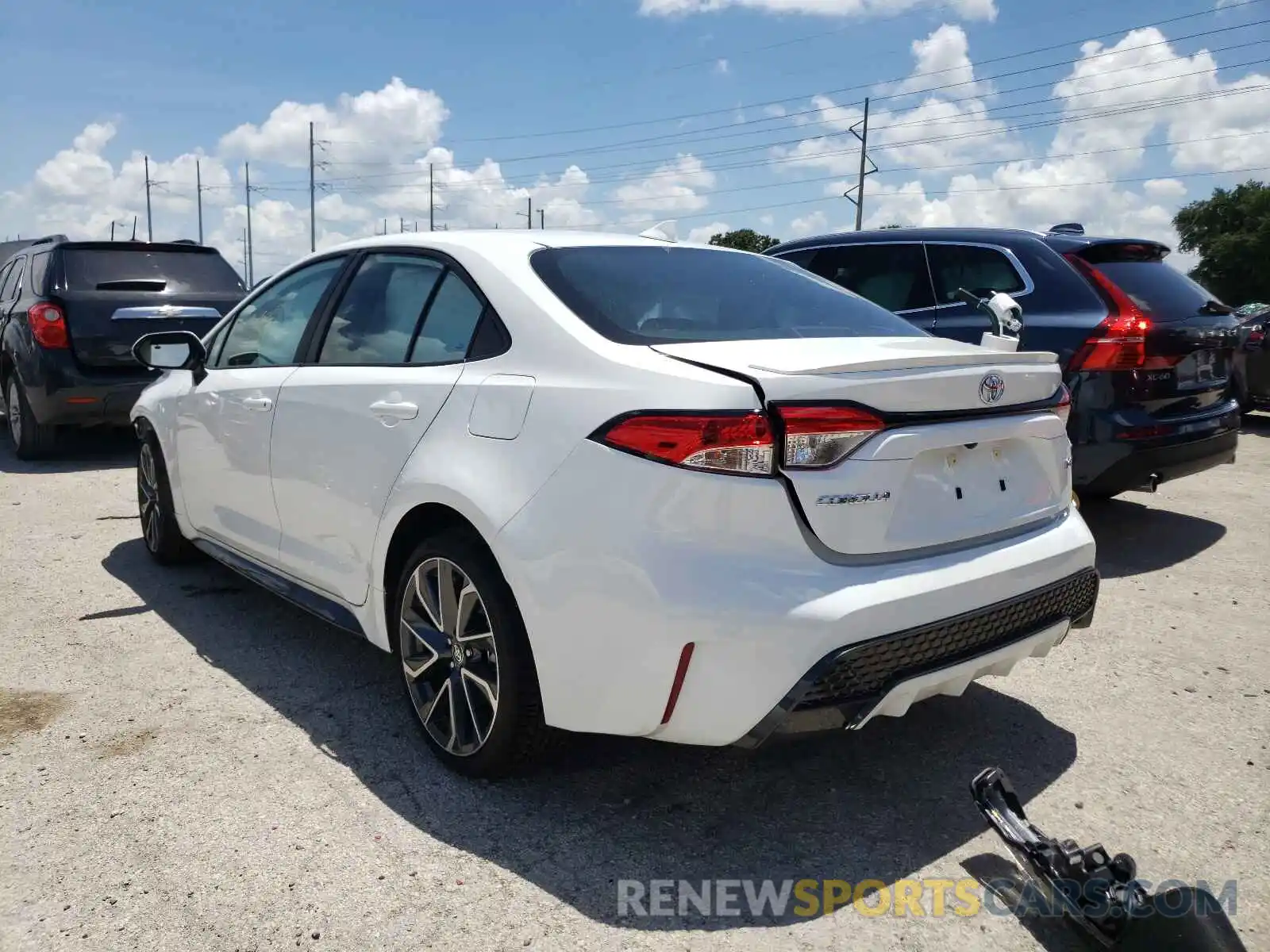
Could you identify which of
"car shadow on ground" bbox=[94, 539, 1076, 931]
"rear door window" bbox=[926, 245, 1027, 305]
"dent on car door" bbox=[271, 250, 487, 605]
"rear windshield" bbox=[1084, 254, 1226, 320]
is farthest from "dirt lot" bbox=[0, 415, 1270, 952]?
"rear door window" bbox=[926, 245, 1027, 305]

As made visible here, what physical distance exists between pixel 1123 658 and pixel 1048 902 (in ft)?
6.22

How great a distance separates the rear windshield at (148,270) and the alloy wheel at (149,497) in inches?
152

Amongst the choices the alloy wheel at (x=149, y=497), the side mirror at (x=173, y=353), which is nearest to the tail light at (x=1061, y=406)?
the side mirror at (x=173, y=353)

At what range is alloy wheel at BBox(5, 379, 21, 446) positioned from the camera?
28.7 feet

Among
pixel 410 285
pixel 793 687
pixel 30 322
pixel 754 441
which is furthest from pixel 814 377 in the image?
pixel 30 322

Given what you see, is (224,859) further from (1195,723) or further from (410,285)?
(1195,723)

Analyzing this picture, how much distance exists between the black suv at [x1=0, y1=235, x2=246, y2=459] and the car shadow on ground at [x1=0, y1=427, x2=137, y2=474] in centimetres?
15

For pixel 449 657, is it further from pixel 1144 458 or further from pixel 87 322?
pixel 87 322

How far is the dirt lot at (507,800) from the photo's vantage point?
235 cm

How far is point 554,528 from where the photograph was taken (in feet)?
8.23

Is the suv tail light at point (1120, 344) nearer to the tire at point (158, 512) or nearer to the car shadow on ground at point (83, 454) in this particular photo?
the tire at point (158, 512)

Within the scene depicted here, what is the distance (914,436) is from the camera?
2500mm

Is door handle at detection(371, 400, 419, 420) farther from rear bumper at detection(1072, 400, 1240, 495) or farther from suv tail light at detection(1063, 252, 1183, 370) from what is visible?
suv tail light at detection(1063, 252, 1183, 370)

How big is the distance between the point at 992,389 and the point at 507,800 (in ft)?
5.66
